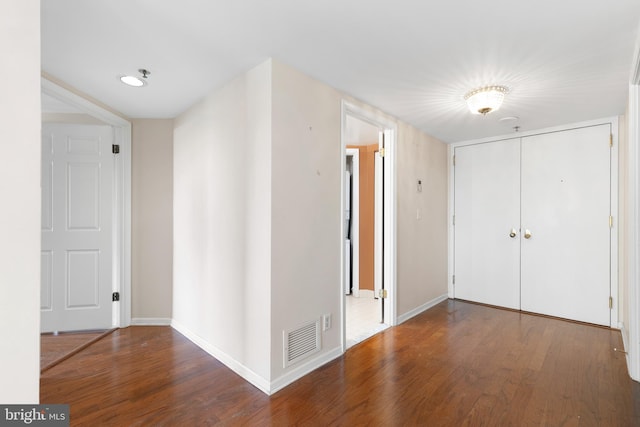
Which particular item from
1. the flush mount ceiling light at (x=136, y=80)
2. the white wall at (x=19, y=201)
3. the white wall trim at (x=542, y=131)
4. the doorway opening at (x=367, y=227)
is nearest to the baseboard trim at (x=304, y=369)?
the doorway opening at (x=367, y=227)

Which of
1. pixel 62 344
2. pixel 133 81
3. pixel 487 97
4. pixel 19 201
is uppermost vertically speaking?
pixel 133 81

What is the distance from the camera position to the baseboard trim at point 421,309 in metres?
3.33

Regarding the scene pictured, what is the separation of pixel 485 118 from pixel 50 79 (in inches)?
153

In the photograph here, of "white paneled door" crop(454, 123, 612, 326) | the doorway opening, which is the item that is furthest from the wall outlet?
"white paneled door" crop(454, 123, 612, 326)

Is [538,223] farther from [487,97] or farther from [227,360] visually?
[227,360]

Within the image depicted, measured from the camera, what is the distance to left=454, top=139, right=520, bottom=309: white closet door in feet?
12.3

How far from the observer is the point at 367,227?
4.50 m

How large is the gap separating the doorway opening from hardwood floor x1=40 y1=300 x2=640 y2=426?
386mm

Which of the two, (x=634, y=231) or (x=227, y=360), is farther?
(x=227, y=360)

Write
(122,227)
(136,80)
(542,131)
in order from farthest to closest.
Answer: (542,131) < (122,227) < (136,80)

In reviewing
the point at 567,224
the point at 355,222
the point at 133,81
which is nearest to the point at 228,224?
the point at 133,81

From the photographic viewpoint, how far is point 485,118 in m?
3.19

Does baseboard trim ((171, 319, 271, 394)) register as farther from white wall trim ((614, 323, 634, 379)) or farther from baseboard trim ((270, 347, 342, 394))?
white wall trim ((614, 323, 634, 379))

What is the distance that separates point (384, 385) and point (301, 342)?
2.10 ft
